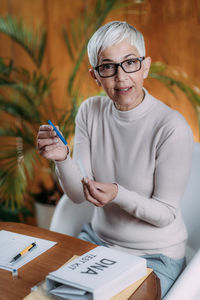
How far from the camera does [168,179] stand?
50.8 inches

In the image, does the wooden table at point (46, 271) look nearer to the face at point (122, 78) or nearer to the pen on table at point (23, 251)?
the pen on table at point (23, 251)

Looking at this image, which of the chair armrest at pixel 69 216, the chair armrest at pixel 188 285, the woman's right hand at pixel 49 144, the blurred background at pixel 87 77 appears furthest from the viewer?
the blurred background at pixel 87 77

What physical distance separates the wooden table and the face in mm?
534

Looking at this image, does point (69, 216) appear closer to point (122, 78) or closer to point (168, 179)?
point (168, 179)

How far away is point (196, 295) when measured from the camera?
110 cm

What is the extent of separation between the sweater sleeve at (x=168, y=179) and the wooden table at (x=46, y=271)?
255 millimetres

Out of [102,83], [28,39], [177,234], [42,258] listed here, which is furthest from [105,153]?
[28,39]

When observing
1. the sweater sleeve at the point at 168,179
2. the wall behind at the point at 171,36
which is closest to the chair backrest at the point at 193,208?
the sweater sleeve at the point at 168,179

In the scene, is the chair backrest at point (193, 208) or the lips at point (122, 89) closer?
the lips at point (122, 89)

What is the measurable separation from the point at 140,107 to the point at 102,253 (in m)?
0.61

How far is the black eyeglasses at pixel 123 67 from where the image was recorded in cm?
126

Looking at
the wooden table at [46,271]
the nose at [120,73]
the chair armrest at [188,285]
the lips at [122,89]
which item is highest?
the nose at [120,73]

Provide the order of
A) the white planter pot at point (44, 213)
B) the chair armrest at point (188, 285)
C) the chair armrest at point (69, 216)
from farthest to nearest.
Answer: the white planter pot at point (44, 213), the chair armrest at point (69, 216), the chair armrest at point (188, 285)

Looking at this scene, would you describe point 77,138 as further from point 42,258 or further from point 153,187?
point 42,258
